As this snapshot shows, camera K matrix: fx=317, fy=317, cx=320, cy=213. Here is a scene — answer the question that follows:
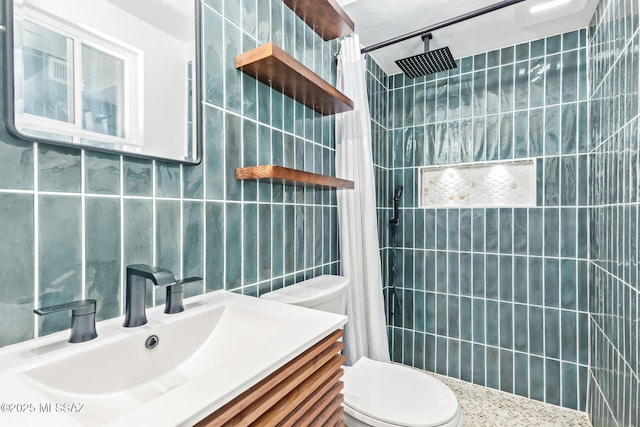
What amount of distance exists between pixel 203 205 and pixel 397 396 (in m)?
1.05

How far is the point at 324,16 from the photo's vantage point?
5.04 ft

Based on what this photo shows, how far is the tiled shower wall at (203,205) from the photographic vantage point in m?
0.68

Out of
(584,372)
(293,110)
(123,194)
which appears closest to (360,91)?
(293,110)

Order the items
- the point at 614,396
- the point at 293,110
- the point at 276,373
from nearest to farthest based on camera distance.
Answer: the point at 276,373 < the point at 614,396 < the point at 293,110

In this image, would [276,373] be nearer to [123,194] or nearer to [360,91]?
[123,194]

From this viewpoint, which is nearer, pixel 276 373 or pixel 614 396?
pixel 276 373

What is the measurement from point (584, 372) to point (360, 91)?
6.74 feet

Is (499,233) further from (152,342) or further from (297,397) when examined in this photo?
(152,342)

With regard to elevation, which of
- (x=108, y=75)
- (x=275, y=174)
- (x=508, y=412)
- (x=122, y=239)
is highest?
(x=108, y=75)

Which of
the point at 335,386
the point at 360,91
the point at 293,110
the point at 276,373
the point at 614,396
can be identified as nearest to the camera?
the point at 276,373

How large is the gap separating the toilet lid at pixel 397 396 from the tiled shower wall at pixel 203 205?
0.53 meters

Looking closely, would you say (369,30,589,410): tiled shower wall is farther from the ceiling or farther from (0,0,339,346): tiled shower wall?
(0,0,339,346): tiled shower wall

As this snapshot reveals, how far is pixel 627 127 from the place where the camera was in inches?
46.8

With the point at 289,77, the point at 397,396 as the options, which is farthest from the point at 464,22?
the point at 397,396
